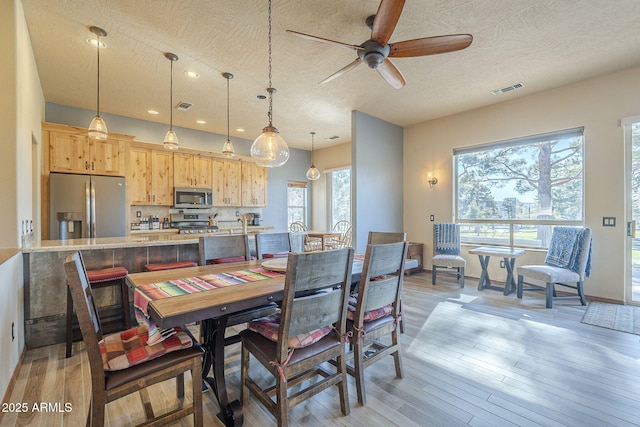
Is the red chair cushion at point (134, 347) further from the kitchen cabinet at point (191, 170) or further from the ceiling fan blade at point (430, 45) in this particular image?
the kitchen cabinet at point (191, 170)

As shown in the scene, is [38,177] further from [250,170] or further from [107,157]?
[250,170]

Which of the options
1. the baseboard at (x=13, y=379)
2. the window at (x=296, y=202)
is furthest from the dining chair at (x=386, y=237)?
the window at (x=296, y=202)

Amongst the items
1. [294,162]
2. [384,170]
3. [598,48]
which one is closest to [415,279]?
[384,170]

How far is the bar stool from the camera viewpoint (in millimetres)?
2371

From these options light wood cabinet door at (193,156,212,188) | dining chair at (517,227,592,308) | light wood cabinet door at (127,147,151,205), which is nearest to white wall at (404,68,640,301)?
dining chair at (517,227,592,308)

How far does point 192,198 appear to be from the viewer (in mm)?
5664

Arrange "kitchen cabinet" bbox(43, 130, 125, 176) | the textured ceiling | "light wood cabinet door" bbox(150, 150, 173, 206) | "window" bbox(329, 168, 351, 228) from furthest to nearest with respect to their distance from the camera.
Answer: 1. "window" bbox(329, 168, 351, 228)
2. "light wood cabinet door" bbox(150, 150, 173, 206)
3. "kitchen cabinet" bbox(43, 130, 125, 176)
4. the textured ceiling

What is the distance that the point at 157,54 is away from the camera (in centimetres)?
317

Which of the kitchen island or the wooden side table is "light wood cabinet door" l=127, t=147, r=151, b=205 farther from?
the wooden side table

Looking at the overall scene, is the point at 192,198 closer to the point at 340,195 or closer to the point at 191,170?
the point at 191,170

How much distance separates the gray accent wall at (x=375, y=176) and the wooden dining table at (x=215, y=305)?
2955 millimetres

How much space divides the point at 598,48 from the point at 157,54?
16.1 ft

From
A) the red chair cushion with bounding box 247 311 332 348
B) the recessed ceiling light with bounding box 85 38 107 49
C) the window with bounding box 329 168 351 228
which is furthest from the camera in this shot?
the window with bounding box 329 168 351 228

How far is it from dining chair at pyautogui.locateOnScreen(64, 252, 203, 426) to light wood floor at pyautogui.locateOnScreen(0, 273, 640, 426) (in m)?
0.49
